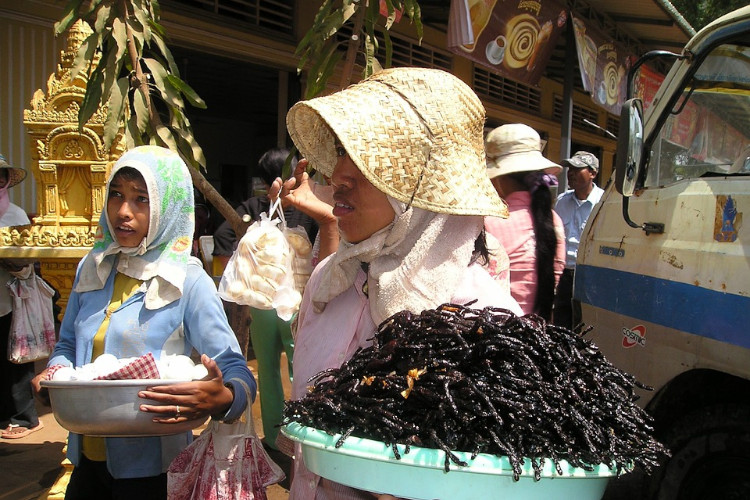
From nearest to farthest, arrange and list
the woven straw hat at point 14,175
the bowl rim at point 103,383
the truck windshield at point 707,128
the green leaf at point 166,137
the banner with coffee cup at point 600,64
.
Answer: the bowl rim at point 103,383
the truck windshield at point 707,128
the green leaf at point 166,137
the woven straw hat at point 14,175
the banner with coffee cup at point 600,64

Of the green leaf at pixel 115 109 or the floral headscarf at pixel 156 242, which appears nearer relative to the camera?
the floral headscarf at pixel 156 242

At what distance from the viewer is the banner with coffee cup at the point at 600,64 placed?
28.9ft

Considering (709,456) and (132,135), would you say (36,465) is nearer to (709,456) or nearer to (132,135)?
(132,135)

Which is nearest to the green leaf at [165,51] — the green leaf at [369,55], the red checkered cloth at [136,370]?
the green leaf at [369,55]

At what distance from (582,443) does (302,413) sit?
1.73ft

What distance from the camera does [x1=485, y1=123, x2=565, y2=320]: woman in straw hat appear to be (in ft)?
11.2

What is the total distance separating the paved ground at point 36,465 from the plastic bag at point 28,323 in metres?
0.57

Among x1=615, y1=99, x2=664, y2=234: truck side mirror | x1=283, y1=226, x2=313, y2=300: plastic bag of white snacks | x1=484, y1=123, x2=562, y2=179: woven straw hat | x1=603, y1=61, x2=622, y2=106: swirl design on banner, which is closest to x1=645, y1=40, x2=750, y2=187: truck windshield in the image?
x1=615, y1=99, x2=664, y2=234: truck side mirror

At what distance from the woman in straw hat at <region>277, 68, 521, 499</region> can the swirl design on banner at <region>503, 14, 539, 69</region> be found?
22.3 ft

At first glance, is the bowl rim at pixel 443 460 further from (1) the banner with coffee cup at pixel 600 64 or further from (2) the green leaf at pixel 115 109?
(1) the banner with coffee cup at pixel 600 64

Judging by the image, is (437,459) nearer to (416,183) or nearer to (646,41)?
(416,183)

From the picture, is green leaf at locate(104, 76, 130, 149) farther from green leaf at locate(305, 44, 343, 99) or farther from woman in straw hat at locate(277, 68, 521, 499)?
woman in straw hat at locate(277, 68, 521, 499)

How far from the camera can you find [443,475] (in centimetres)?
114

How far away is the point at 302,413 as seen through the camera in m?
1.31
